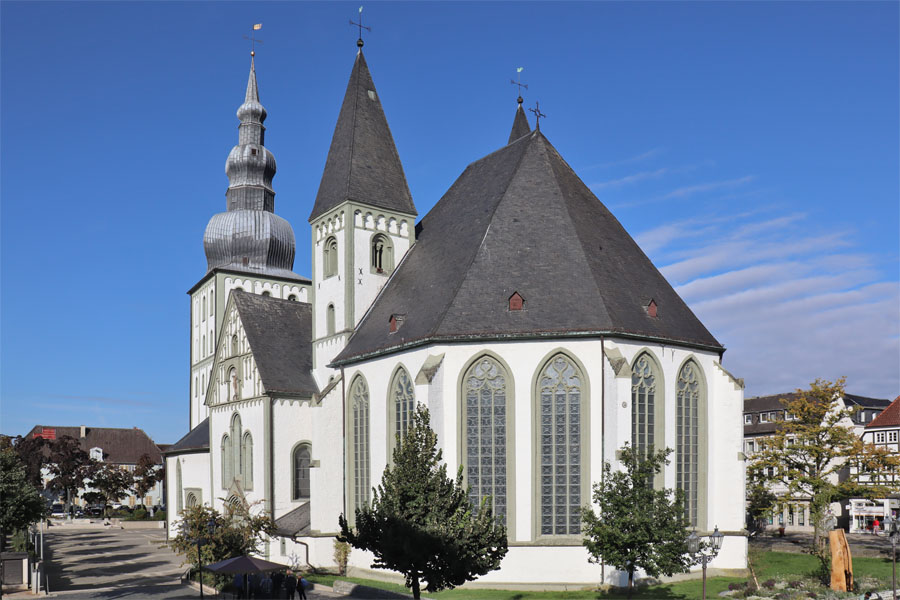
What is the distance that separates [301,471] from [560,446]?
55.8 feet

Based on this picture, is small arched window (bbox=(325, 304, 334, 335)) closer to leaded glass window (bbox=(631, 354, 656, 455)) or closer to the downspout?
the downspout

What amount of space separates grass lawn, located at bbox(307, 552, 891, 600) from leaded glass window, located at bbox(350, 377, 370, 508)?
368cm

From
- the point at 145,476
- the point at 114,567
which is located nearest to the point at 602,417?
the point at 114,567

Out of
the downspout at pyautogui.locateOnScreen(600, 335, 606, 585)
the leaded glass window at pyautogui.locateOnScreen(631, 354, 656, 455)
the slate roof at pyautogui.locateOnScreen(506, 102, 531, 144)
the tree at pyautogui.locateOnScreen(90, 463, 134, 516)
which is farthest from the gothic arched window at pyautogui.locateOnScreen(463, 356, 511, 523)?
the tree at pyautogui.locateOnScreen(90, 463, 134, 516)

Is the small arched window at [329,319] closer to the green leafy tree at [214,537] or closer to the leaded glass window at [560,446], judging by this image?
the green leafy tree at [214,537]

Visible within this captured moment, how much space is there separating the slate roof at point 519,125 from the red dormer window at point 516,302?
21.8m

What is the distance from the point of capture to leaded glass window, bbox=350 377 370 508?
124ft

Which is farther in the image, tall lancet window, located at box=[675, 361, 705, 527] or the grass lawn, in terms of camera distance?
tall lancet window, located at box=[675, 361, 705, 527]

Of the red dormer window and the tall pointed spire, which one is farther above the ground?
the tall pointed spire

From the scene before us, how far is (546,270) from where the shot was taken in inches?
1364

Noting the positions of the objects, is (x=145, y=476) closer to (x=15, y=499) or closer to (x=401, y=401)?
(x=15, y=499)

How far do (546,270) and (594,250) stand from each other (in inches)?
93.5

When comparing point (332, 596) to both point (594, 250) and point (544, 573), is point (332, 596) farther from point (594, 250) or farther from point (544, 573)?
point (594, 250)

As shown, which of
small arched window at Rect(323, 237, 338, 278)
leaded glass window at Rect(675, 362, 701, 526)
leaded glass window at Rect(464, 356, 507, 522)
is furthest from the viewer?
small arched window at Rect(323, 237, 338, 278)
